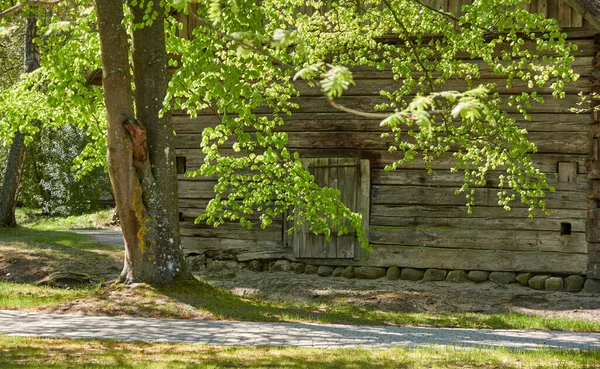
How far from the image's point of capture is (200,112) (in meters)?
16.6

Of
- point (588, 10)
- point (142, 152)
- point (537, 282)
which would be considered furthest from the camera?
point (537, 282)

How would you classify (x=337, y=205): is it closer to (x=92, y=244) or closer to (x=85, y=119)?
(x=85, y=119)

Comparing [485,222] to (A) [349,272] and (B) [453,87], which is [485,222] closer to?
(B) [453,87]

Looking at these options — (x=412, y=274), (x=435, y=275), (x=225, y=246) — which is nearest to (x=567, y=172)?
(x=435, y=275)

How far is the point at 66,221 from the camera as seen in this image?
30.0 m

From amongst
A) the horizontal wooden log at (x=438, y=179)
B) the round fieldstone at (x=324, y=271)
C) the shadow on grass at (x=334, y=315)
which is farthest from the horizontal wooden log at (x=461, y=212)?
the shadow on grass at (x=334, y=315)

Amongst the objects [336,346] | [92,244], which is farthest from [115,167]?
[92,244]

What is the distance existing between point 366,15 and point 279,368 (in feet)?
25.3

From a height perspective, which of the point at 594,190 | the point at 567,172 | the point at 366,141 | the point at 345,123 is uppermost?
the point at 345,123

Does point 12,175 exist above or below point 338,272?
above

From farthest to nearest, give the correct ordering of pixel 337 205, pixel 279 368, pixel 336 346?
pixel 337 205
pixel 336 346
pixel 279 368

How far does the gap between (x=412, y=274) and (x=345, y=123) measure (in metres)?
3.22

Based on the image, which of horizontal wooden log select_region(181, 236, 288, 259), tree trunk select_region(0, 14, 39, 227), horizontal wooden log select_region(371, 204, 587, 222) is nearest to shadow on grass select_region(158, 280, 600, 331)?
horizontal wooden log select_region(371, 204, 587, 222)

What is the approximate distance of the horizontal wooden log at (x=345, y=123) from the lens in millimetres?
14562
